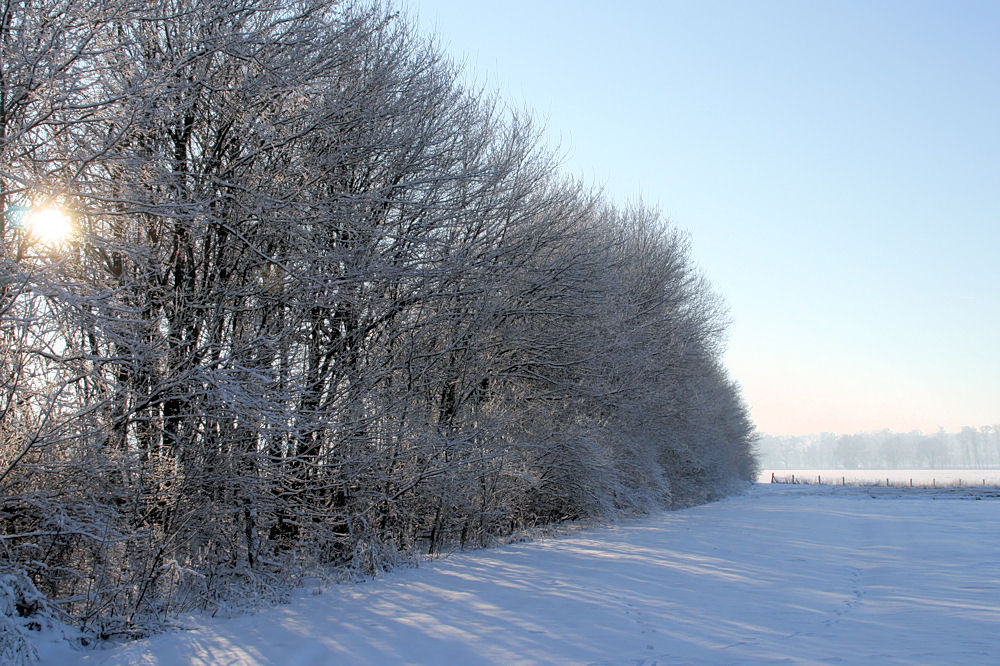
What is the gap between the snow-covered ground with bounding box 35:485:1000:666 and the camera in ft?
18.4

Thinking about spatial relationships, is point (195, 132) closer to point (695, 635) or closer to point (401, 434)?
point (401, 434)

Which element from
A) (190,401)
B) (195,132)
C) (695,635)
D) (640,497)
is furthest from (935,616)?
(640,497)

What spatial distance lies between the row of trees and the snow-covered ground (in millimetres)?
1101

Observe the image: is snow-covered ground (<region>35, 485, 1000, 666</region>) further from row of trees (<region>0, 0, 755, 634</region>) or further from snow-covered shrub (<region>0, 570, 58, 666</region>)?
row of trees (<region>0, 0, 755, 634</region>)

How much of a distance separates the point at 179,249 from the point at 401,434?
398cm

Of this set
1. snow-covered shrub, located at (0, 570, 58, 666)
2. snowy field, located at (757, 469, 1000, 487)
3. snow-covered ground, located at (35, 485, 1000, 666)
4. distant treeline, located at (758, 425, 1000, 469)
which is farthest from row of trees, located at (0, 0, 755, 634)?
distant treeline, located at (758, 425, 1000, 469)

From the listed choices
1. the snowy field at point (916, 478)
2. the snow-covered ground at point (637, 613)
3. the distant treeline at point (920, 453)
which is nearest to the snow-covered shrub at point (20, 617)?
the snow-covered ground at point (637, 613)

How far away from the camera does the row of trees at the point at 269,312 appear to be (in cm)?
592

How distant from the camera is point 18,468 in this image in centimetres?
573

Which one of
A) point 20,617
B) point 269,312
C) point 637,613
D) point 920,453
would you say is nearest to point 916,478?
point 637,613

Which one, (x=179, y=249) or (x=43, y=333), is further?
(x=179, y=249)

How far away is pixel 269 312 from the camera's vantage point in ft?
31.4

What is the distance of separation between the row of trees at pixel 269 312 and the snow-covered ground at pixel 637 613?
1101 mm

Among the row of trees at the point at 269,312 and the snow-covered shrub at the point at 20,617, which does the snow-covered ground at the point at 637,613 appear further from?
the row of trees at the point at 269,312
